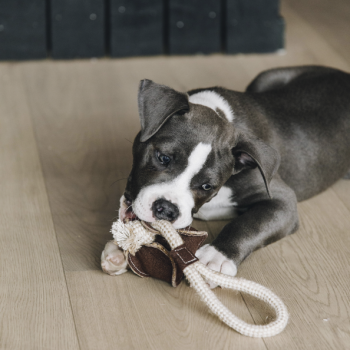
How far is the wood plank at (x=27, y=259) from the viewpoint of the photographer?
5.68ft

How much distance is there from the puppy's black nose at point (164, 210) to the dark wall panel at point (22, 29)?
2437mm

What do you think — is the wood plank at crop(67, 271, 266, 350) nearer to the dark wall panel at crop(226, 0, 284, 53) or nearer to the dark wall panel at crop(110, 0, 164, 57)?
the dark wall panel at crop(110, 0, 164, 57)

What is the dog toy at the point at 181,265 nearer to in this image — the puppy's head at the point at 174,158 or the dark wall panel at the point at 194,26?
the puppy's head at the point at 174,158

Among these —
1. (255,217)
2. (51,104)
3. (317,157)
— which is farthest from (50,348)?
(51,104)

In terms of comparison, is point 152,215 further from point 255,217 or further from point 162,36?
point 162,36

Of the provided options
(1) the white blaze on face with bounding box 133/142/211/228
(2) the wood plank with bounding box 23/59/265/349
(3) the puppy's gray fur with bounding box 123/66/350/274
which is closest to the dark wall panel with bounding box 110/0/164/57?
(2) the wood plank with bounding box 23/59/265/349

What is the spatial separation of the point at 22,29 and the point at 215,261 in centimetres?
255

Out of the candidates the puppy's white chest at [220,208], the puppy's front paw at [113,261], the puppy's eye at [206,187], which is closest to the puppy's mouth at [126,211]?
the puppy's front paw at [113,261]

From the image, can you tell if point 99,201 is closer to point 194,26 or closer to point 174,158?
point 174,158

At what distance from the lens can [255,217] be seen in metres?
2.21

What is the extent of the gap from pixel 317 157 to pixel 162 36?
1.98 m

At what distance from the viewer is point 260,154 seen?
2.05 meters

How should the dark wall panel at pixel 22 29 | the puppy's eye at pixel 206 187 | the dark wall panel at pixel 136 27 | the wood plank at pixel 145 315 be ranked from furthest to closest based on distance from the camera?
the dark wall panel at pixel 136 27
the dark wall panel at pixel 22 29
the puppy's eye at pixel 206 187
the wood plank at pixel 145 315

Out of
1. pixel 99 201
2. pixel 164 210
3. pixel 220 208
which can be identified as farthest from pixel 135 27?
pixel 164 210
